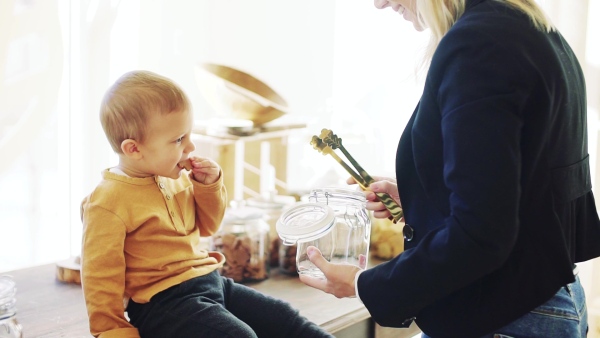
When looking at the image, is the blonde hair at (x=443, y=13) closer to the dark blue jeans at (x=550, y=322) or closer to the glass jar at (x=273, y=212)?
the dark blue jeans at (x=550, y=322)

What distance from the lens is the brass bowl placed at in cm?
148

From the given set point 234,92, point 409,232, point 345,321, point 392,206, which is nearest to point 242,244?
point 345,321

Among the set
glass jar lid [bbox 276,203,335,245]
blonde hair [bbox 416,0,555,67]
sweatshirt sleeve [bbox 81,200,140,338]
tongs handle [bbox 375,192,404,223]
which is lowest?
sweatshirt sleeve [bbox 81,200,140,338]

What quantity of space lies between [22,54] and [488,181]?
95cm

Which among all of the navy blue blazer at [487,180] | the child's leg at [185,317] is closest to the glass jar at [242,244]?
the child's leg at [185,317]

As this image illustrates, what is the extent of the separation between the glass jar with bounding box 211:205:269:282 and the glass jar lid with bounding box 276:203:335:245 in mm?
357

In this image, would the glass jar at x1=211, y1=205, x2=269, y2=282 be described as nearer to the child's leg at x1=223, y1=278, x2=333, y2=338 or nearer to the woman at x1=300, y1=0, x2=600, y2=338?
the child's leg at x1=223, y1=278, x2=333, y2=338

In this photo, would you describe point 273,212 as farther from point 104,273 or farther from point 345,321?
point 104,273

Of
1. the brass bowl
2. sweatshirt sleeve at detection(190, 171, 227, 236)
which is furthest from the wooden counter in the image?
the brass bowl

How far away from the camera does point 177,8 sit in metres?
1.45

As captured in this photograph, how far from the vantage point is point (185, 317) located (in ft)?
2.93

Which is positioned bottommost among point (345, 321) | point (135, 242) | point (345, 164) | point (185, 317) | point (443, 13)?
point (345, 321)

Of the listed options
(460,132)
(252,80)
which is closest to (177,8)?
(252,80)

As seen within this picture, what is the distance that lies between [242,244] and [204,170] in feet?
1.21
